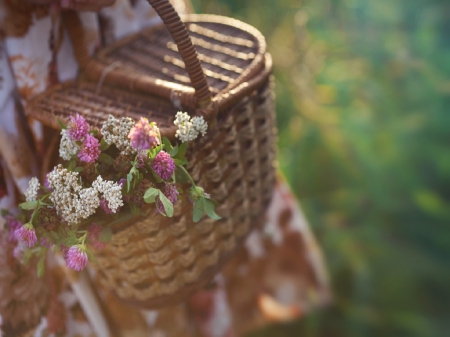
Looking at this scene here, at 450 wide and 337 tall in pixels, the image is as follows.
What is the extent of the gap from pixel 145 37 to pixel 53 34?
0.18 metres

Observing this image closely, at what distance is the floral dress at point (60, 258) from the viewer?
0.74 m

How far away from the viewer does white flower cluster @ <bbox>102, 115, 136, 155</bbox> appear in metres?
0.57

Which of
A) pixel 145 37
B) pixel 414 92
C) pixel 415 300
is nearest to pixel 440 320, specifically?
pixel 415 300

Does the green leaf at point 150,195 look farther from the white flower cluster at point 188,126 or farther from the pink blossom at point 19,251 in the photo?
the pink blossom at point 19,251

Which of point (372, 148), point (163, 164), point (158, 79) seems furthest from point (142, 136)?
point (372, 148)

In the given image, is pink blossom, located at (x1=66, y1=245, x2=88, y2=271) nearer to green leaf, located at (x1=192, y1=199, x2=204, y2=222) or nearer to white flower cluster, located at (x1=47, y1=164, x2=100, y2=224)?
white flower cluster, located at (x1=47, y1=164, x2=100, y2=224)

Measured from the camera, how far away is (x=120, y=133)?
57cm

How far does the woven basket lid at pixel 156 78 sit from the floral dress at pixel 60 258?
0.04 meters

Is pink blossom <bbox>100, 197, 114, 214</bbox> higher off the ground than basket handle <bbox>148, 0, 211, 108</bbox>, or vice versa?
basket handle <bbox>148, 0, 211, 108</bbox>

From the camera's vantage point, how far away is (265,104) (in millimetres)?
779

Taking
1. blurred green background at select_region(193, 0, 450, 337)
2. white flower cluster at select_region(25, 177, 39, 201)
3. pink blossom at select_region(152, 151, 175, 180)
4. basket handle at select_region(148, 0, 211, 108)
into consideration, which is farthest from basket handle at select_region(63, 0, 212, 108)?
blurred green background at select_region(193, 0, 450, 337)

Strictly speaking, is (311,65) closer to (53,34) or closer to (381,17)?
(381,17)

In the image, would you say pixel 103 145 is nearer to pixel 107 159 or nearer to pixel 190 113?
pixel 107 159

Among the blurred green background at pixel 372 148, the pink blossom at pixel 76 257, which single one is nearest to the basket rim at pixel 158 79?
the pink blossom at pixel 76 257
